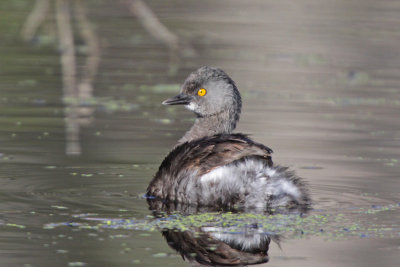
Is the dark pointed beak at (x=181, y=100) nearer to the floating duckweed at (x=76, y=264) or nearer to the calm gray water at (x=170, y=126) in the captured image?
the calm gray water at (x=170, y=126)

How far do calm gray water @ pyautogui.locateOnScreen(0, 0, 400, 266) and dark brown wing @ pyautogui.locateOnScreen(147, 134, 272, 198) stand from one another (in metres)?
0.28

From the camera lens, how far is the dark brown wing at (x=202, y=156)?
267 inches

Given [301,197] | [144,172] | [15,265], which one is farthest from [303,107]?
[15,265]

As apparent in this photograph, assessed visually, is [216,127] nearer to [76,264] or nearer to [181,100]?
[181,100]

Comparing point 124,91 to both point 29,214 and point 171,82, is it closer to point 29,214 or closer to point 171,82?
point 171,82

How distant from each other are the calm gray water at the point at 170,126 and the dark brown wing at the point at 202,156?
278 millimetres

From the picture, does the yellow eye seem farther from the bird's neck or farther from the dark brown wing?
the dark brown wing

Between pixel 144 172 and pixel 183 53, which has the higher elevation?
pixel 183 53

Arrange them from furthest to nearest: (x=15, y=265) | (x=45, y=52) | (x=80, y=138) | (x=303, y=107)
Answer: (x=45, y=52)
(x=303, y=107)
(x=80, y=138)
(x=15, y=265)

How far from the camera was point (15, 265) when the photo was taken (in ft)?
17.4

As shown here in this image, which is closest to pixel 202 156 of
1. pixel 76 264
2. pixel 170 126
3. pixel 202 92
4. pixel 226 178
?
pixel 226 178

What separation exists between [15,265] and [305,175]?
11.9ft

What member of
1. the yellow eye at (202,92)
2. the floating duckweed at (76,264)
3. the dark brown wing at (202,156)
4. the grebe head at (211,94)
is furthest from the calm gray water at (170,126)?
the yellow eye at (202,92)

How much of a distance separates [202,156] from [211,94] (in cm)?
136
